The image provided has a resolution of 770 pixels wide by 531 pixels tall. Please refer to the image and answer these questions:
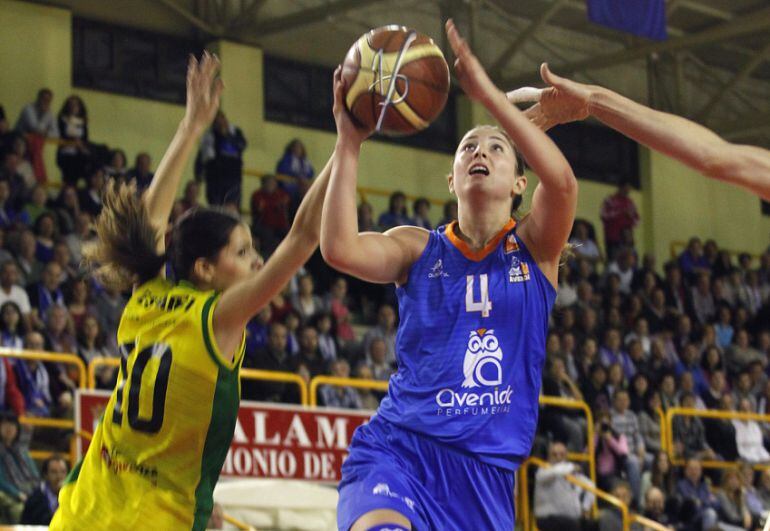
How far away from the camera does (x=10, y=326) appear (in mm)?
→ 10859

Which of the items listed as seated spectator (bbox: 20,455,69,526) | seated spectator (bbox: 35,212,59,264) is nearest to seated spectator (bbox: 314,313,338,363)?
seated spectator (bbox: 35,212,59,264)

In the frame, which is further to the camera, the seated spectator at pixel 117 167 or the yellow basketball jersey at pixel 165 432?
the seated spectator at pixel 117 167

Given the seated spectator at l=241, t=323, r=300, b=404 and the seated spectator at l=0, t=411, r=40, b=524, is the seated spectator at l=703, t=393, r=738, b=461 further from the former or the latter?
the seated spectator at l=0, t=411, r=40, b=524

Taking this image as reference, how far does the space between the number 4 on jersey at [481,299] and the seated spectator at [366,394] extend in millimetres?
7963

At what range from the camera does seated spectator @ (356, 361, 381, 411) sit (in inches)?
492

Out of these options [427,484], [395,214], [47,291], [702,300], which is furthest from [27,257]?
[702,300]

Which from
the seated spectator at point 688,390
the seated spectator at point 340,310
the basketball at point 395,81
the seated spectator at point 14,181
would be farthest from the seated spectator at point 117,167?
the basketball at point 395,81

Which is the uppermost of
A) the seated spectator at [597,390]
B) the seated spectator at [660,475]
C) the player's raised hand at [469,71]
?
the player's raised hand at [469,71]

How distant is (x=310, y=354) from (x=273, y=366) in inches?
22.5

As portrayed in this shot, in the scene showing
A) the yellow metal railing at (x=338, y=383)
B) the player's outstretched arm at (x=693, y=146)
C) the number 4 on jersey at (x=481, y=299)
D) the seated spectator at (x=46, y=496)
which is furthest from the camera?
the yellow metal railing at (x=338, y=383)

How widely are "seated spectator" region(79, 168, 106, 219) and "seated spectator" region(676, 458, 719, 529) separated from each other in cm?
664

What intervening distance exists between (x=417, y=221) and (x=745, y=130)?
26.1ft

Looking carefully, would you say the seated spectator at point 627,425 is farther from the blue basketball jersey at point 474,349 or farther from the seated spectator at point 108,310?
the blue basketball jersey at point 474,349

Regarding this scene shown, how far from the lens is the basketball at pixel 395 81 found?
4.25m
